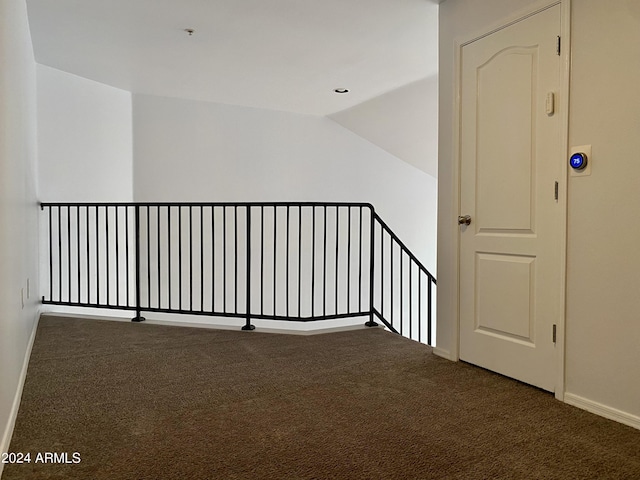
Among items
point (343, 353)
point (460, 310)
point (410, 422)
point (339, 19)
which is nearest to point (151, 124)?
point (339, 19)

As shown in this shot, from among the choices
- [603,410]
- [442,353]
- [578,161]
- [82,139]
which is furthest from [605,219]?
[82,139]

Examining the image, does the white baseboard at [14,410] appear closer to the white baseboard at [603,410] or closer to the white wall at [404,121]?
the white baseboard at [603,410]

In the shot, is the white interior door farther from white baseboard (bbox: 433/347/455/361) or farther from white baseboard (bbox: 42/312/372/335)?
white baseboard (bbox: 42/312/372/335)

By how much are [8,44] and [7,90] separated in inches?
8.9

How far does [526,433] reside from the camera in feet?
6.77

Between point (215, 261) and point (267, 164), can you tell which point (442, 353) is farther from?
point (267, 164)

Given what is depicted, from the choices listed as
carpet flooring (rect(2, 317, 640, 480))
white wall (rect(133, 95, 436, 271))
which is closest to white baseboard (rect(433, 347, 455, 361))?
carpet flooring (rect(2, 317, 640, 480))

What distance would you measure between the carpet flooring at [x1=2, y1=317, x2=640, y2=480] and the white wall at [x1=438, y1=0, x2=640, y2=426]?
19cm

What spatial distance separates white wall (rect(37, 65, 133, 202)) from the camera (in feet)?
15.6

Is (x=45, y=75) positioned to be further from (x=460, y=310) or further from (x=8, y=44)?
(x=460, y=310)

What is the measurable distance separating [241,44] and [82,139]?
2141 millimetres

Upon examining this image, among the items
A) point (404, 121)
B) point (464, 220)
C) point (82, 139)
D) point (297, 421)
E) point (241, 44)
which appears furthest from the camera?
point (404, 121)

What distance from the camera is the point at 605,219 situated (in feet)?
7.45

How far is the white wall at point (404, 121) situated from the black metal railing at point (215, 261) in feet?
3.63
